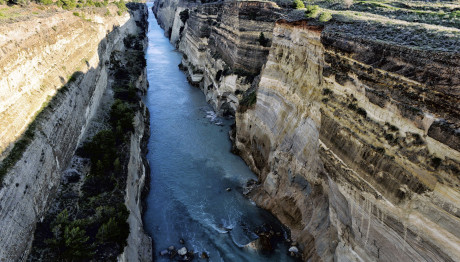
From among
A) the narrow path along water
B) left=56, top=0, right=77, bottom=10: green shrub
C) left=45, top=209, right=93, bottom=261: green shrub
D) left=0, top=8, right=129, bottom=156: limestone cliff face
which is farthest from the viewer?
left=56, top=0, right=77, bottom=10: green shrub

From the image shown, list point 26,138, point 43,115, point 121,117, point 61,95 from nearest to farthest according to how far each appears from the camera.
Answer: point 26,138, point 43,115, point 61,95, point 121,117

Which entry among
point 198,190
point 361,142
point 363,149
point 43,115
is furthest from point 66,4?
point 363,149

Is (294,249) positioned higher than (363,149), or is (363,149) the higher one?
(363,149)

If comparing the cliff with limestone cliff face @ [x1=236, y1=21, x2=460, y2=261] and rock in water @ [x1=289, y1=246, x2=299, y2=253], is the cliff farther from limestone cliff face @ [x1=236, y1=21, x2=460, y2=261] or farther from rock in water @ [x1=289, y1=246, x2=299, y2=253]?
rock in water @ [x1=289, y1=246, x2=299, y2=253]

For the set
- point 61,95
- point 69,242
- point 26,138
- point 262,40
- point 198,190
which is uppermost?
point 262,40

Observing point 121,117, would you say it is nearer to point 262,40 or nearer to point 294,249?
point 262,40

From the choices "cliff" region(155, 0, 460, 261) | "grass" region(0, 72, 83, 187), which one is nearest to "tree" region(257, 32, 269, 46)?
"cliff" region(155, 0, 460, 261)
